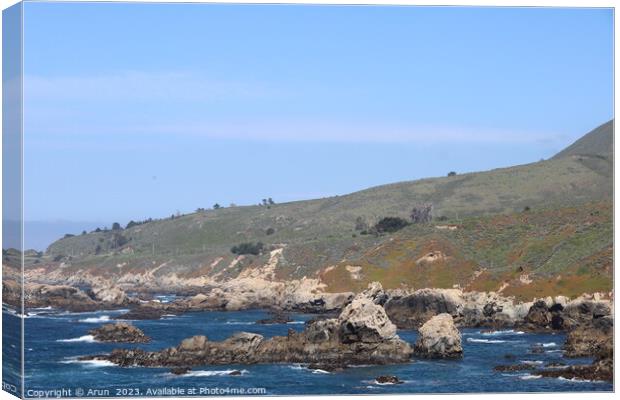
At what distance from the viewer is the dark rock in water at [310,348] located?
63562 mm

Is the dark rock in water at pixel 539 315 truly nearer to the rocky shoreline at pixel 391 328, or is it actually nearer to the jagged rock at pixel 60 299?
the rocky shoreline at pixel 391 328

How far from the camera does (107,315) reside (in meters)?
105

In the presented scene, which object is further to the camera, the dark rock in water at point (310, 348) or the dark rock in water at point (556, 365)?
the dark rock in water at point (310, 348)

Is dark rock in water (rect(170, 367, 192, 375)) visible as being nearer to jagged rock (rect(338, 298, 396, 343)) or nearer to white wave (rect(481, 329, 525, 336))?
jagged rock (rect(338, 298, 396, 343))

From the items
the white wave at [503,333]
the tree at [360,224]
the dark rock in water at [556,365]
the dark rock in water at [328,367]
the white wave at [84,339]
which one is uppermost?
the tree at [360,224]

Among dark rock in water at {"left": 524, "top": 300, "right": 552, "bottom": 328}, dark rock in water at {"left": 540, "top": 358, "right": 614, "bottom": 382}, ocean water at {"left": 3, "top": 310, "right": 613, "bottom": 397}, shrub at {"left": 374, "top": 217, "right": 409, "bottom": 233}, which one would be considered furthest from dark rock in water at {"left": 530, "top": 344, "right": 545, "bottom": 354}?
shrub at {"left": 374, "top": 217, "right": 409, "bottom": 233}

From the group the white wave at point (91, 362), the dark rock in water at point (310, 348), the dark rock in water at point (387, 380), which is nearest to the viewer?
the dark rock in water at point (387, 380)

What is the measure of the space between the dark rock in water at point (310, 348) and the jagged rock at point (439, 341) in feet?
2.89

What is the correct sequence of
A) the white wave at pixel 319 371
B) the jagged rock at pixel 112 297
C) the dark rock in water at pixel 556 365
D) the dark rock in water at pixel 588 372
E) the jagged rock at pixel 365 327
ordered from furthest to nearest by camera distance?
the jagged rock at pixel 112 297 → the jagged rock at pixel 365 327 → the dark rock in water at pixel 556 365 → the white wave at pixel 319 371 → the dark rock in water at pixel 588 372

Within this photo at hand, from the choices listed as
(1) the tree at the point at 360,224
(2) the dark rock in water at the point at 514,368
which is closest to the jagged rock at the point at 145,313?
(2) the dark rock in water at the point at 514,368

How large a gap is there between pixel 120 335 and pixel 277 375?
1921cm

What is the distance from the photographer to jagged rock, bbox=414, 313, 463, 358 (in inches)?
2694

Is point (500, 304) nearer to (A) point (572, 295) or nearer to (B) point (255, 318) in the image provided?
(A) point (572, 295)

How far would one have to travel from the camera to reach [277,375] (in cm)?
5994
